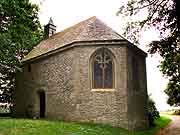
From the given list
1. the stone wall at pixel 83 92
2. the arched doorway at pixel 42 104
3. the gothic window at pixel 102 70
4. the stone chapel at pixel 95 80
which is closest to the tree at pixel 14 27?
the stone chapel at pixel 95 80

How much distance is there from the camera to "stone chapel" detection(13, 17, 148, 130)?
2034cm

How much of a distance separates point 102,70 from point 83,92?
2278 millimetres

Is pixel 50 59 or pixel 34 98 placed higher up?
pixel 50 59

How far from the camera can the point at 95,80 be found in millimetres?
21156

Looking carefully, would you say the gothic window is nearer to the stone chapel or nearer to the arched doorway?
the stone chapel

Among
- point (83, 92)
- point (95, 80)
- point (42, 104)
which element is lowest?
point (42, 104)

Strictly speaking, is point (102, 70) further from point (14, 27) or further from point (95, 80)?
point (14, 27)

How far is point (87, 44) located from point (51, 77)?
439 cm

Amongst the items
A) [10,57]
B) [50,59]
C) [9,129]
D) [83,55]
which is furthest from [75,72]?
[9,129]

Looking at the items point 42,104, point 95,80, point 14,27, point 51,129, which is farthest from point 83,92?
point 14,27

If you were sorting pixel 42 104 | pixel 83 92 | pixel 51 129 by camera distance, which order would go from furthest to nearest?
pixel 42 104
pixel 83 92
pixel 51 129

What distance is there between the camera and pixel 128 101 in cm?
2050

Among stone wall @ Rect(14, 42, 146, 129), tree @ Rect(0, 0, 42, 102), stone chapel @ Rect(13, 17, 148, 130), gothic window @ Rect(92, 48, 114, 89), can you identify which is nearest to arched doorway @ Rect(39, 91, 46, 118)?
stone chapel @ Rect(13, 17, 148, 130)

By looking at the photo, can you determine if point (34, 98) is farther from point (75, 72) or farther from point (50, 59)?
point (75, 72)
